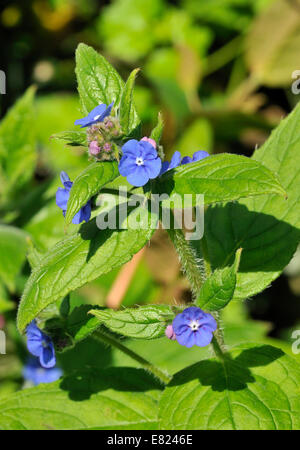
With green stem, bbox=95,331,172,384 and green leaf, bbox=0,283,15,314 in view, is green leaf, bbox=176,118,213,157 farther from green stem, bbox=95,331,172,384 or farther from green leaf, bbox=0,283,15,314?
green stem, bbox=95,331,172,384

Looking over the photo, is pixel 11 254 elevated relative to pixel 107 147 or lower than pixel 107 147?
lower

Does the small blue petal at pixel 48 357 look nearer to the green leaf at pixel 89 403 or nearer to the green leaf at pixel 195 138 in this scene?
the green leaf at pixel 89 403

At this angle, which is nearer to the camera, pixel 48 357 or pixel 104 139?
pixel 104 139

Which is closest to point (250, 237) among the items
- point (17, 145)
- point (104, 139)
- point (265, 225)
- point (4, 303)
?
point (265, 225)

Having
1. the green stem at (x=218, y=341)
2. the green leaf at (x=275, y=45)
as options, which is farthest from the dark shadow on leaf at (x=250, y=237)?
the green leaf at (x=275, y=45)

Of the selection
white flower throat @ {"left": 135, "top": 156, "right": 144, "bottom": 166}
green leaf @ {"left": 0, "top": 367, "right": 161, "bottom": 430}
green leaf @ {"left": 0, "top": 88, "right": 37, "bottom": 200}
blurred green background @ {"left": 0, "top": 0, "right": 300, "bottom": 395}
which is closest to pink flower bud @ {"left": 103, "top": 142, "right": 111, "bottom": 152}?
white flower throat @ {"left": 135, "top": 156, "right": 144, "bottom": 166}

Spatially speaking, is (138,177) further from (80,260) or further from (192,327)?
(192,327)
